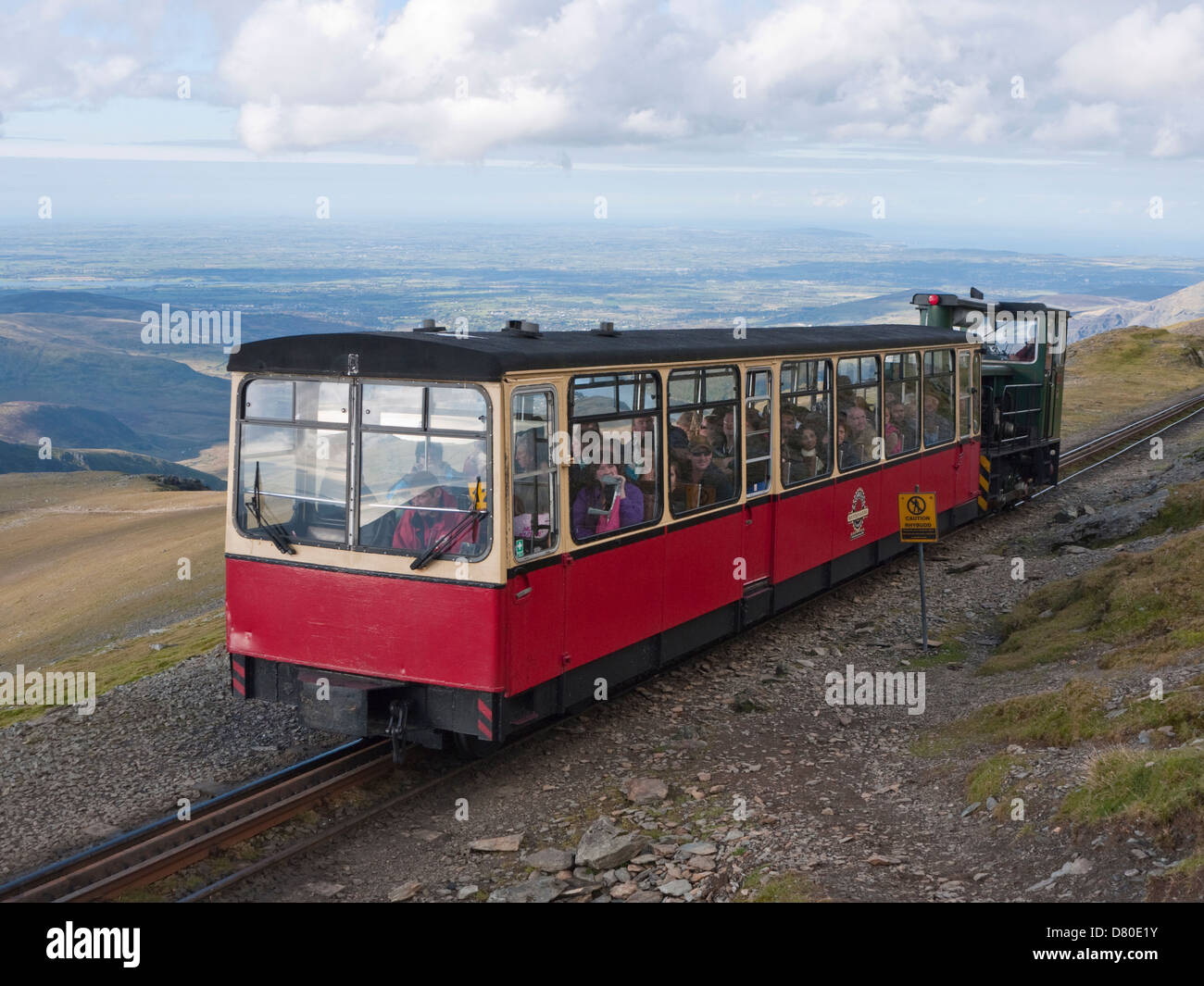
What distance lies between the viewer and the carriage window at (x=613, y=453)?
9156 mm

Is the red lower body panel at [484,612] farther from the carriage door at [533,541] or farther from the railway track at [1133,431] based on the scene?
the railway track at [1133,431]

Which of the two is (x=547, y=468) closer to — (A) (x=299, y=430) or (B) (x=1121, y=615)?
(A) (x=299, y=430)

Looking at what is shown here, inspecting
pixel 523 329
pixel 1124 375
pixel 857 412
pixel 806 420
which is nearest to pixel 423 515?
pixel 523 329

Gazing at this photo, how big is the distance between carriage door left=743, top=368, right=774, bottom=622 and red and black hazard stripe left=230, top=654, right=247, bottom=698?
4.82 m

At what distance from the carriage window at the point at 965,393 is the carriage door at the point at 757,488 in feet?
19.9

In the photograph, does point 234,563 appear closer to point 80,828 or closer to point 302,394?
point 302,394

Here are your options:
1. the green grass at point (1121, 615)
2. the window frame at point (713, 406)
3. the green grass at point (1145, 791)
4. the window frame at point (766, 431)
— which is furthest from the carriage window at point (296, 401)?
the green grass at point (1121, 615)

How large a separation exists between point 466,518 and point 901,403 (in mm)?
8212

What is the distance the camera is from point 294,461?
910cm

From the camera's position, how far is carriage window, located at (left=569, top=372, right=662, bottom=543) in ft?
30.0

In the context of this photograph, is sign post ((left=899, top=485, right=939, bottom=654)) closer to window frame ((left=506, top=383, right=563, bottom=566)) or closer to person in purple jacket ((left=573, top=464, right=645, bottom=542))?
person in purple jacket ((left=573, top=464, right=645, bottom=542))

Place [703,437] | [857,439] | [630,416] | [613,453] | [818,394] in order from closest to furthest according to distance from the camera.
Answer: [613,453] → [630,416] → [703,437] → [818,394] → [857,439]

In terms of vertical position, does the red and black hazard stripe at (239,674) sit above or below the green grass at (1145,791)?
below

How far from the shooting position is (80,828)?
8312mm
